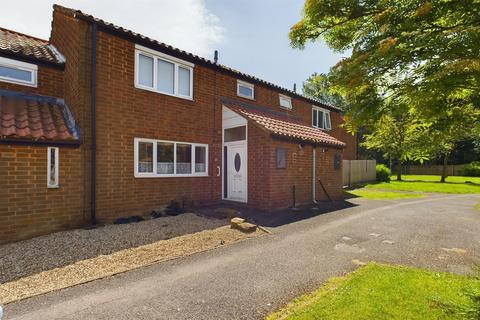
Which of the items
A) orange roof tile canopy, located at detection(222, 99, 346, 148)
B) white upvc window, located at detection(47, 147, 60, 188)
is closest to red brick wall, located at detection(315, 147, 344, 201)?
orange roof tile canopy, located at detection(222, 99, 346, 148)

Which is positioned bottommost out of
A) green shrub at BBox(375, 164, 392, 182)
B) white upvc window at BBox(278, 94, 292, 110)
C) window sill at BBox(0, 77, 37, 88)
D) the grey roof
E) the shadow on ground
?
the shadow on ground

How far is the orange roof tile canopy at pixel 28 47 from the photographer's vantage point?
8758mm

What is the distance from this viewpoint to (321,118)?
21.0 metres

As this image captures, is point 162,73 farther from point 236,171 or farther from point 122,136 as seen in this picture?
point 236,171

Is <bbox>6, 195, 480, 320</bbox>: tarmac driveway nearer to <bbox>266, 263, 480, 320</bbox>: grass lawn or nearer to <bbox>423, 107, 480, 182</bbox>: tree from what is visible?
<bbox>266, 263, 480, 320</bbox>: grass lawn

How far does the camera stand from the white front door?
1178 centimetres

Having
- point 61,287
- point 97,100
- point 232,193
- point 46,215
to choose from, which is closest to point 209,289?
point 61,287

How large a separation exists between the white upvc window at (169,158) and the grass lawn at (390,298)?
23.3ft

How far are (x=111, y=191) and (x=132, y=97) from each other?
3.20 m

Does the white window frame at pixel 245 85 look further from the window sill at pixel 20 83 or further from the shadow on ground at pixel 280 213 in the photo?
the window sill at pixel 20 83

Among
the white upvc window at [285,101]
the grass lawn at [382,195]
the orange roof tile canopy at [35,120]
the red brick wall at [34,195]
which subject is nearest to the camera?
the red brick wall at [34,195]

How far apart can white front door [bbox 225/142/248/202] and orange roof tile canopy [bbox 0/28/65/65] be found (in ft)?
23.2

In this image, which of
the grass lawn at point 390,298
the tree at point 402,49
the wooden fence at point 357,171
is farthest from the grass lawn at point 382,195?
the tree at point 402,49

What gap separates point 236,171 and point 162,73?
4942mm
